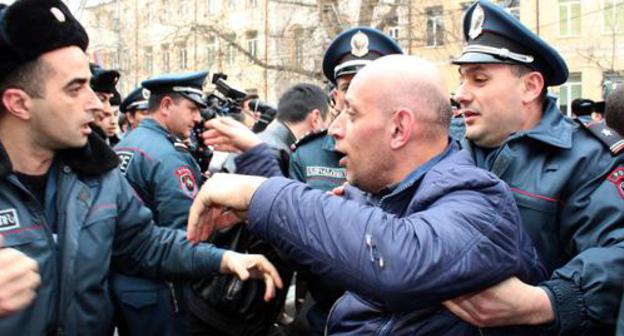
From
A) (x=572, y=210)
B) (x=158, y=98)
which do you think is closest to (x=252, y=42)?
(x=158, y=98)

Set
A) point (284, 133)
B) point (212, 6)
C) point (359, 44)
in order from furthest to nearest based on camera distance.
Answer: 1. point (212, 6)
2. point (284, 133)
3. point (359, 44)

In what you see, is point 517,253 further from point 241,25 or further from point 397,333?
point 241,25

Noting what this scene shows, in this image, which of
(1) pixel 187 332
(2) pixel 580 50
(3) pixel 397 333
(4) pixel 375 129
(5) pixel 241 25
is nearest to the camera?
(3) pixel 397 333

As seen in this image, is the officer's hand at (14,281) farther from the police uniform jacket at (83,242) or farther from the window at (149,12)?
the window at (149,12)

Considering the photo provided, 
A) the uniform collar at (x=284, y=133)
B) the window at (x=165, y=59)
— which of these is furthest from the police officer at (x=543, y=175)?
the window at (x=165, y=59)

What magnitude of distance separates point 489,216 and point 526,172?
87 centimetres

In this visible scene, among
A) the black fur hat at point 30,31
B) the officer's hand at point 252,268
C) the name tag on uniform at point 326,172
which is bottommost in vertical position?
the officer's hand at point 252,268

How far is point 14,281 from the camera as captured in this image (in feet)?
5.71

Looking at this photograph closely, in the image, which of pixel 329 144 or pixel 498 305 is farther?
pixel 329 144

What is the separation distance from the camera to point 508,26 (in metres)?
2.66

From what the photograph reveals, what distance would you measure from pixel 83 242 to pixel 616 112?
2188mm

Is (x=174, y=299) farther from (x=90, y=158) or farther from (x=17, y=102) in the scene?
(x=17, y=102)

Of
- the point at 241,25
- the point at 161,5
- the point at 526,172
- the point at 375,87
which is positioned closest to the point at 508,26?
the point at 526,172

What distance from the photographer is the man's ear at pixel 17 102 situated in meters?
2.61
